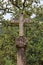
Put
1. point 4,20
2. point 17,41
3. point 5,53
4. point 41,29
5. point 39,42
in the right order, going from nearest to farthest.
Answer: point 17,41 < point 4,20 < point 41,29 < point 5,53 < point 39,42

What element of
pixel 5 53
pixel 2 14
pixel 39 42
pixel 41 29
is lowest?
pixel 39 42

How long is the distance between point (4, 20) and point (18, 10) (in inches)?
13.6

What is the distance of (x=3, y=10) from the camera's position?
5.71 m

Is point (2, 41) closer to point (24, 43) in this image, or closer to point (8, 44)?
point (8, 44)

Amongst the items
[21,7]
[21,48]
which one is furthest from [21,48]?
[21,7]

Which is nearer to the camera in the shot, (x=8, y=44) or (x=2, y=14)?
(x=2, y=14)

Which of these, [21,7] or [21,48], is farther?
[21,7]

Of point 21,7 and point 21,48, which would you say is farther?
point 21,7

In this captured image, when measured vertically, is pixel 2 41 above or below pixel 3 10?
below

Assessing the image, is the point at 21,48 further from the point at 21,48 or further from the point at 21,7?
the point at 21,7

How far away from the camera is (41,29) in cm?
612

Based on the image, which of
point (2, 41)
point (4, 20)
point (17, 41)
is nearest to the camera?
point (17, 41)

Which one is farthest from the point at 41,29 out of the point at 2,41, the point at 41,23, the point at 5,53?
the point at 5,53

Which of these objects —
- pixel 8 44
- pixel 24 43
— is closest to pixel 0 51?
pixel 8 44
